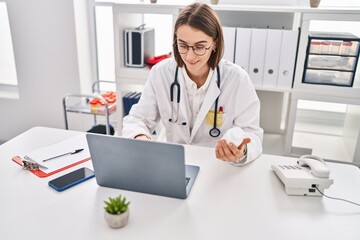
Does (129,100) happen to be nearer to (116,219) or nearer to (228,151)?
(228,151)

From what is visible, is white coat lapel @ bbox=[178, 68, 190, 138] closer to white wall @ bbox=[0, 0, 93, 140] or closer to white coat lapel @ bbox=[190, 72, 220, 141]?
white coat lapel @ bbox=[190, 72, 220, 141]

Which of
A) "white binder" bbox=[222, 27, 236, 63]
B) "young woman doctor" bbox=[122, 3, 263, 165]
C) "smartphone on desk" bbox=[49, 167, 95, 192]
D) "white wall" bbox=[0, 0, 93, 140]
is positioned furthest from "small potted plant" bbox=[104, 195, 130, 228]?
"white wall" bbox=[0, 0, 93, 140]

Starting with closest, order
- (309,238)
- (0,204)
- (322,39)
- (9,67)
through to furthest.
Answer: (309,238) → (0,204) → (322,39) → (9,67)

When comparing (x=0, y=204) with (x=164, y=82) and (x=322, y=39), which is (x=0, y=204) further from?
(x=322, y=39)

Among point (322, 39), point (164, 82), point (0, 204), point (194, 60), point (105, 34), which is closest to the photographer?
point (0, 204)

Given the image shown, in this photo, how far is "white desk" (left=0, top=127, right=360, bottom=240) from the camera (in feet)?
2.90

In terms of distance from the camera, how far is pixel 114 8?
2.24 metres

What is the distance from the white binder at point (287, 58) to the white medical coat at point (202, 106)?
65 centimetres

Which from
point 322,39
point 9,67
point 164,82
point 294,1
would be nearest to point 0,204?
point 164,82

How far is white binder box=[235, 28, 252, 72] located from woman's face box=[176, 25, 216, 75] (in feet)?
2.37

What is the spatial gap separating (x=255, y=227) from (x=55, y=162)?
0.76 m

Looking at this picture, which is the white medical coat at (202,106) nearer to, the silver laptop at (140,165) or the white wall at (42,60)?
the silver laptop at (140,165)

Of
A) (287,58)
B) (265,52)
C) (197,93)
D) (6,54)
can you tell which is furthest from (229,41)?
(6,54)

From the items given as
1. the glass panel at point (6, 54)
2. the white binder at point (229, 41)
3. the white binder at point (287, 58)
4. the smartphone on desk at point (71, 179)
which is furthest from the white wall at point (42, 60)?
the smartphone on desk at point (71, 179)
